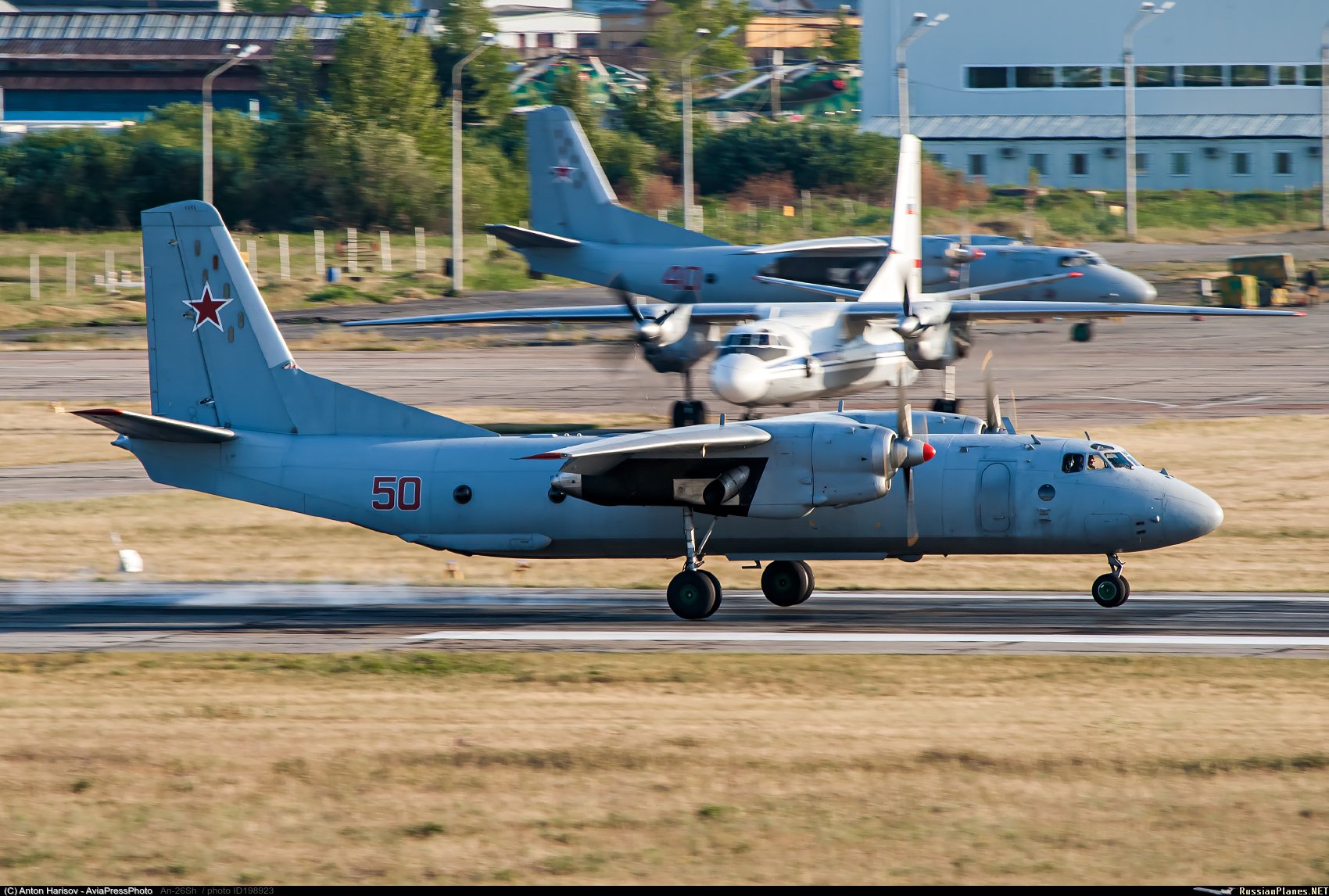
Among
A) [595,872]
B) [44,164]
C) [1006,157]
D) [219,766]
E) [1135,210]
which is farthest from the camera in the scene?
[1006,157]

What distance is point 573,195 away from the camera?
54719 millimetres

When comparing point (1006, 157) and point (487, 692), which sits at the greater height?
point (1006, 157)

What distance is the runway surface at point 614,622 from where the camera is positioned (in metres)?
22.2

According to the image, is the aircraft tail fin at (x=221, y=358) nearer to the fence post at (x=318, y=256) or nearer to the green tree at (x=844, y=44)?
the fence post at (x=318, y=256)

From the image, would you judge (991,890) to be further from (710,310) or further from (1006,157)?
(1006,157)

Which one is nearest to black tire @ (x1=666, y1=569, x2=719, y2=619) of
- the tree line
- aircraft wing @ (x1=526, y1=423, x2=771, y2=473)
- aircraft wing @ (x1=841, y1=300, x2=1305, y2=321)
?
aircraft wing @ (x1=526, y1=423, x2=771, y2=473)

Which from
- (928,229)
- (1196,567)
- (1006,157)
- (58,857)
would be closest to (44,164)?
(928,229)

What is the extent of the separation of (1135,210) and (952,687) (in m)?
89.5

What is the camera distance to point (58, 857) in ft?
43.7

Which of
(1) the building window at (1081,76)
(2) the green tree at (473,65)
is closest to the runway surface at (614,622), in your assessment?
(1) the building window at (1081,76)

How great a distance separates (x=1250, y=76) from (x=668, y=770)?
10752 centimetres

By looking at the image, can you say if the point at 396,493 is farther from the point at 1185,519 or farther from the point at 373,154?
the point at 373,154

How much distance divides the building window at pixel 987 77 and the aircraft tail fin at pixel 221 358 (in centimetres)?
9666

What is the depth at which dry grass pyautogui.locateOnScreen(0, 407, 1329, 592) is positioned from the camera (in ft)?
92.8
